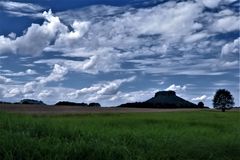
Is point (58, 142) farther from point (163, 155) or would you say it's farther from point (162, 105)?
point (162, 105)

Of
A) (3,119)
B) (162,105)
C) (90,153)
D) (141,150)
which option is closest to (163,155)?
(141,150)

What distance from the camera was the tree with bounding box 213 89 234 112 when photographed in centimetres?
6806

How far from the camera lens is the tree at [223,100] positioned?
223 feet

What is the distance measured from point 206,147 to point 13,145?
541cm

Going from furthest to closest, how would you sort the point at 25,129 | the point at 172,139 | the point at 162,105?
the point at 162,105 → the point at 172,139 → the point at 25,129

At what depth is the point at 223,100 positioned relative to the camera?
226 feet

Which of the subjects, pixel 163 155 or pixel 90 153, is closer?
pixel 90 153

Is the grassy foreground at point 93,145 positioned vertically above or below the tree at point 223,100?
below

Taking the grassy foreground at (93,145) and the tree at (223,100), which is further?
the tree at (223,100)

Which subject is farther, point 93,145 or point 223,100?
point 223,100

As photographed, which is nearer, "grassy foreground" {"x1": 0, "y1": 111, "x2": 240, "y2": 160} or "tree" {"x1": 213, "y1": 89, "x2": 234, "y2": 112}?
"grassy foreground" {"x1": 0, "y1": 111, "x2": 240, "y2": 160}

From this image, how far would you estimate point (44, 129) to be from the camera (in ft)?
43.6

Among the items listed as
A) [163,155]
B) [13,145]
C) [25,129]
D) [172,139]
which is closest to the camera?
[13,145]

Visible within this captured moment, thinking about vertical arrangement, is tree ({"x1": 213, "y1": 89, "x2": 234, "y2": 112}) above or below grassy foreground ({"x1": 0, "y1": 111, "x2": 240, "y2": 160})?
above
